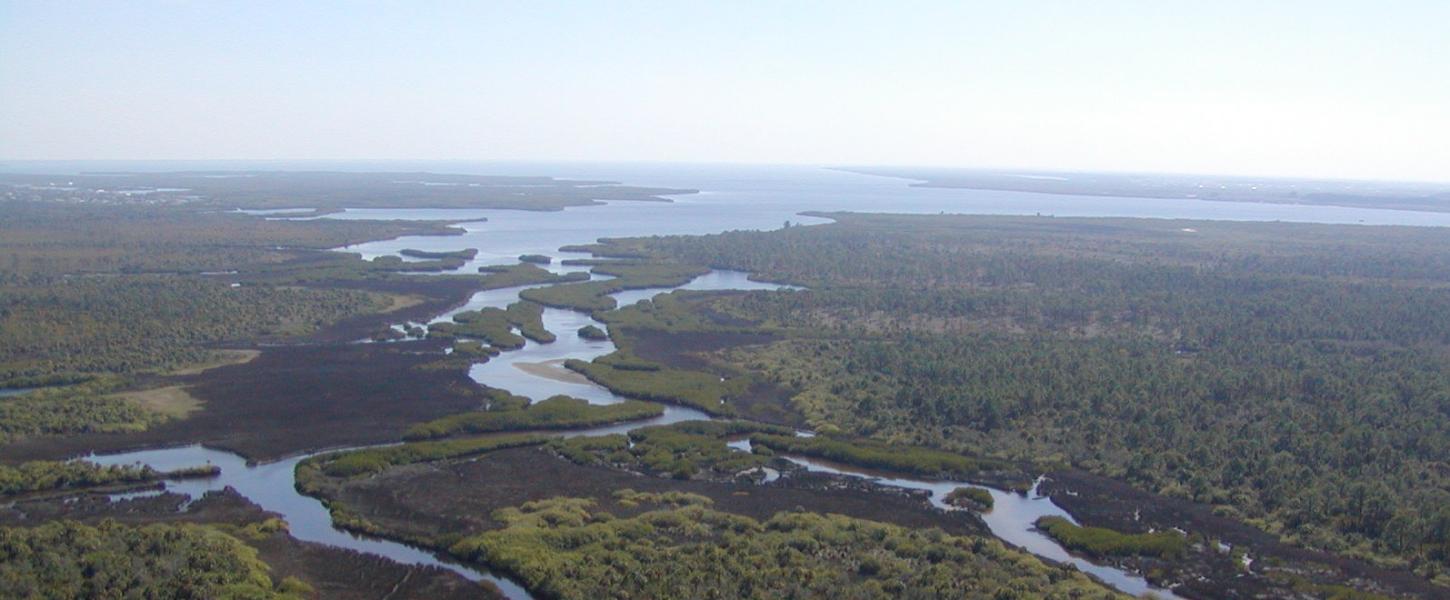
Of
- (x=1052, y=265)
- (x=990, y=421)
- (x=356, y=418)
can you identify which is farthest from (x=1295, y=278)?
(x=356, y=418)

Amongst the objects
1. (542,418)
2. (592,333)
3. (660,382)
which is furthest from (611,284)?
(542,418)

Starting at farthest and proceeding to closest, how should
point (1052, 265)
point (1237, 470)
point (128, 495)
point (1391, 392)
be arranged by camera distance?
point (1052, 265)
point (1391, 392)
point (1237, 470)
point (128, 495)

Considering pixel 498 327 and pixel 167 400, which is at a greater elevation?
pixel 498 327

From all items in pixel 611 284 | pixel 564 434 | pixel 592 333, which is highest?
pixel 611 284

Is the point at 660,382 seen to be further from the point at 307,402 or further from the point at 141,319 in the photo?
the point at 141,319

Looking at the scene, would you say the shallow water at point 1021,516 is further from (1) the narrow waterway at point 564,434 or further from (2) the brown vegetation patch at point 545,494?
(2) the brown vegetation patch at point 545,494

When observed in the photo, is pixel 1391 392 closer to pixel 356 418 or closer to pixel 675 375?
pixel 675 375
